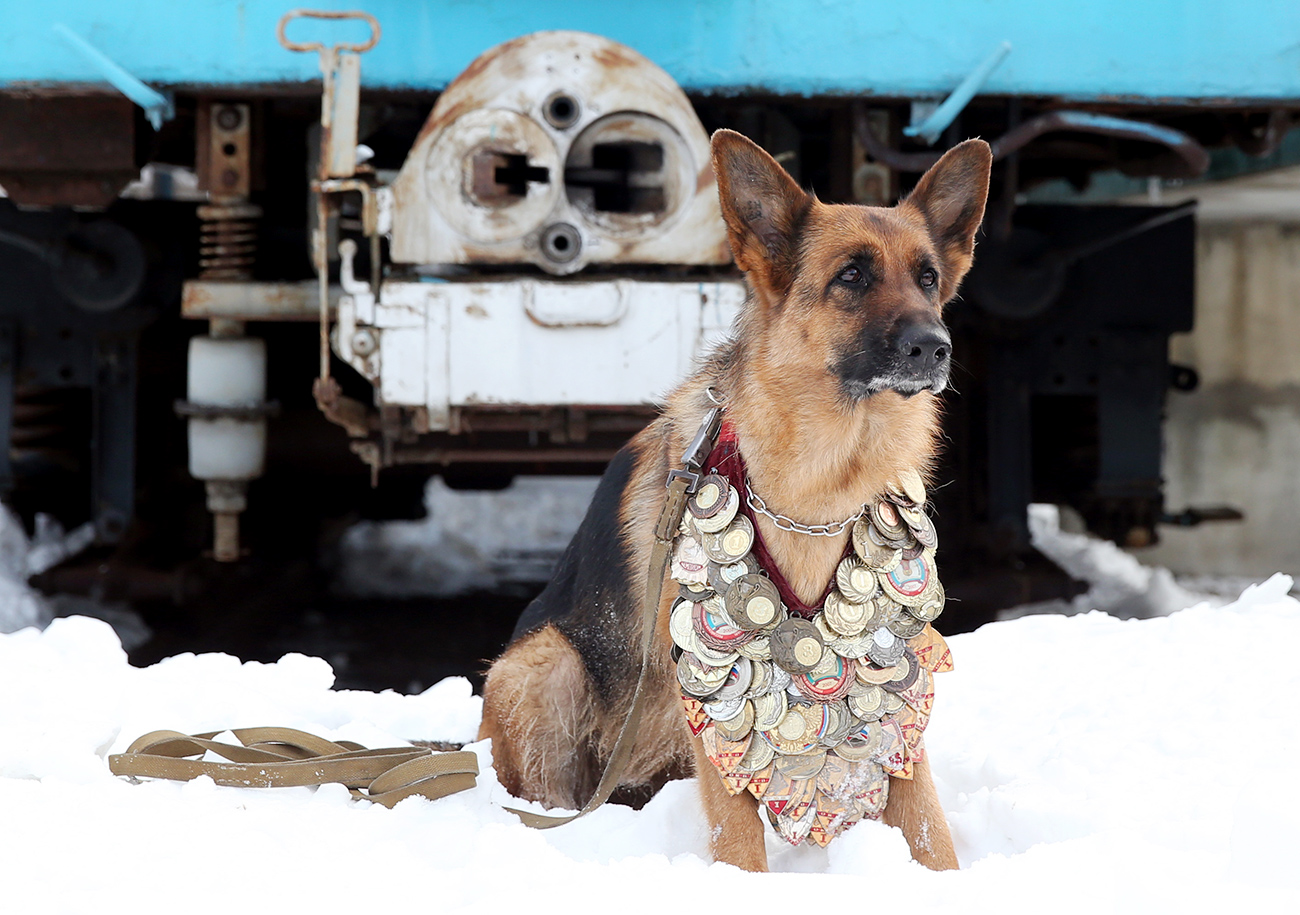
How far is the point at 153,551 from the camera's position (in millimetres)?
5293

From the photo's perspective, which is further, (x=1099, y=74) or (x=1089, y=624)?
(x=1099, y=74)

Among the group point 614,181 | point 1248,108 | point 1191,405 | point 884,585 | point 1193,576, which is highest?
point 1248,108

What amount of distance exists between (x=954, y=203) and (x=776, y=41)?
2.04 m

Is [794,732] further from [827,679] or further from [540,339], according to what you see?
[540,339]

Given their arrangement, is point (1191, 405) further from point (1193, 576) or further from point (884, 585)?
point (884, 585)

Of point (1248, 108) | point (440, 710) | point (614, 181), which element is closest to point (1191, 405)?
point (1248, 108)

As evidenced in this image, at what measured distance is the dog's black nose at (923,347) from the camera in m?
1.89

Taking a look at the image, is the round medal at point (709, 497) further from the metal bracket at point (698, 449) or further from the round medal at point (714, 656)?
the round medal at point (714, 656)

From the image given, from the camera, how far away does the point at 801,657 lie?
195 centimetres

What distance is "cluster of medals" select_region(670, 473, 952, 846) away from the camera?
196cm

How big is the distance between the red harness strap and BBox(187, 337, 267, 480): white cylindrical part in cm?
282

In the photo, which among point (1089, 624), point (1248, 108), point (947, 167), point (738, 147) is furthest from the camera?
point (1248, 108)

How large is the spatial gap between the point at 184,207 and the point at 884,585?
4.33 meters

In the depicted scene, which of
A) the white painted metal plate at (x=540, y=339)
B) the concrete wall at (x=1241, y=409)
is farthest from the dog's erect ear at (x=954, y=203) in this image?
the concrete wall at (x=1241, y=409)
